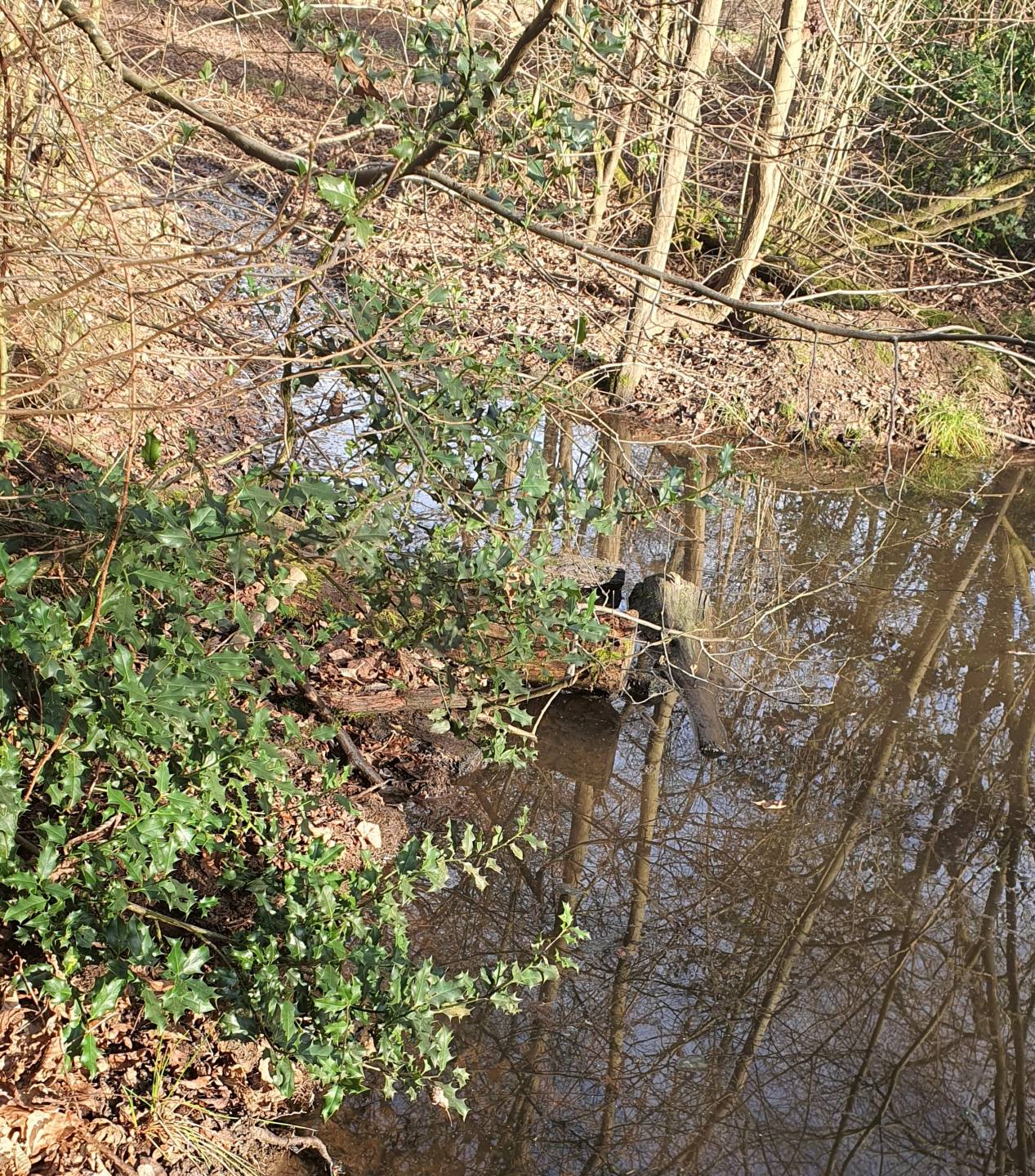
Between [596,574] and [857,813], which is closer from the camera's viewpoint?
[857,813]

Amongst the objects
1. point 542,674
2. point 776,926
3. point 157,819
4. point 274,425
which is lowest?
point 157,819

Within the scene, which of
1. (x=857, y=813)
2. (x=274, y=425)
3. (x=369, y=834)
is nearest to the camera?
(x=369, y=834)

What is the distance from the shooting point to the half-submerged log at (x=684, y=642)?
611 centimetres

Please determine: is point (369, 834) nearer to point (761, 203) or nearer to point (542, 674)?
point (542, 674)

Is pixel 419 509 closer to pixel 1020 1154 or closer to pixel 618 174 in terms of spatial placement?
pixel 1020 1154

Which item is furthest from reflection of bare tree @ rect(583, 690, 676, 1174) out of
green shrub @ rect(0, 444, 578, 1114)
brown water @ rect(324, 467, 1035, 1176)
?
green shrub @ rect(0, 444, 578, 1114)

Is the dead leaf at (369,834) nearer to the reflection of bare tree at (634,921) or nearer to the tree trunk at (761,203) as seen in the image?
the reflection of bare tree at (634,921)

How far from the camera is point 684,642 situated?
21.3 ft

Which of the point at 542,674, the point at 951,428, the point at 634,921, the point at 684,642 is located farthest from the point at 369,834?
the point at 951,428

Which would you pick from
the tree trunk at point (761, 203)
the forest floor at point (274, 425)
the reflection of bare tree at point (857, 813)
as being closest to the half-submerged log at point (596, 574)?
the forest floor at point (274, 425)

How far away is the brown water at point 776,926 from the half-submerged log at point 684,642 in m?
0.14

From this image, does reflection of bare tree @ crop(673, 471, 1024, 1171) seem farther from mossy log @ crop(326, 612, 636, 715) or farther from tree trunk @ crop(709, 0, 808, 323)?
tree trunk @ crop(709, 0, 808, 323)

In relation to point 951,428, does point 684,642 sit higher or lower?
lower

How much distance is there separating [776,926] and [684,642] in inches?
83.0
